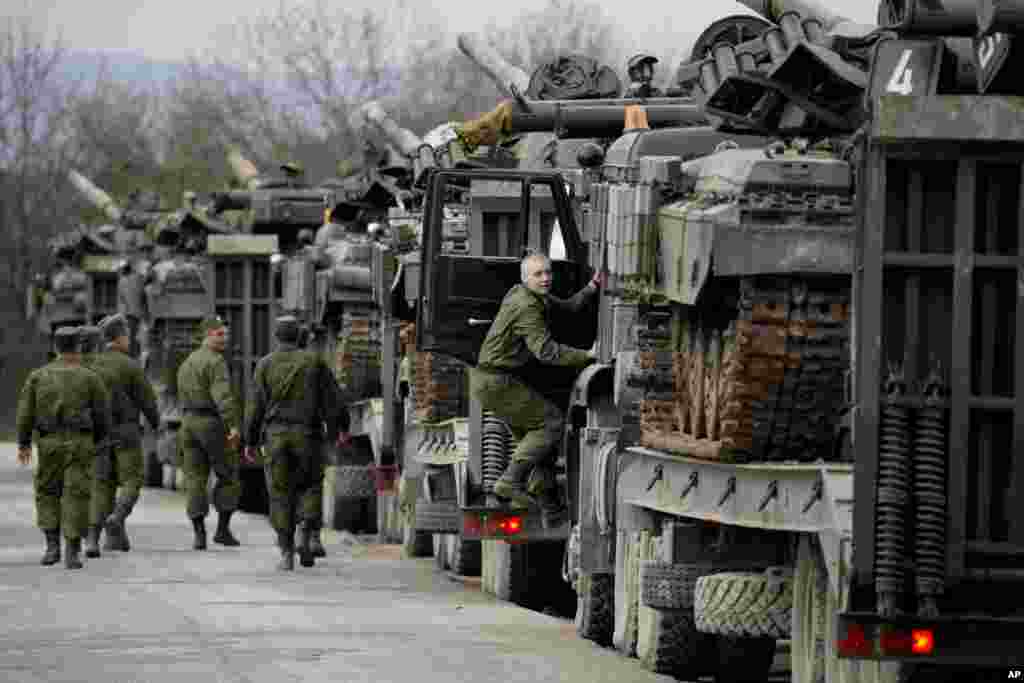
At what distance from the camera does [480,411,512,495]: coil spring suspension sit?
65.7ft

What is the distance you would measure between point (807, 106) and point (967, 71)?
6.06ft

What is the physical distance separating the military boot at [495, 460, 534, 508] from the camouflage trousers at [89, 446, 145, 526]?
21.1 ft

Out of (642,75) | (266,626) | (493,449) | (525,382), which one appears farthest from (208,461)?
(266,626)

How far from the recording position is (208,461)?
87.4ft

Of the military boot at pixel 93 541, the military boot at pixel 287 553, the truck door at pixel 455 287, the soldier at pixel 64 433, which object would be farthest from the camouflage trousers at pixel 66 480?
the truck door at pixel 455 287

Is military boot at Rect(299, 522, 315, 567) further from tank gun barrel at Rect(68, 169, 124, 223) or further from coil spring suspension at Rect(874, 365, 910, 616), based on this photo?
tank gun barrel at Rect(68, 169, 124, 223)

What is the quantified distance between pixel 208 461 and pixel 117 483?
160cm

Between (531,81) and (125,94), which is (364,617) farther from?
(125,94)

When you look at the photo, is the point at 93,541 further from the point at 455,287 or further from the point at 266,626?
the point at 266,626

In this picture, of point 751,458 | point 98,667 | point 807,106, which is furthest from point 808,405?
point 98,667

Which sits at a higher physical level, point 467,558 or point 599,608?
point 599,608

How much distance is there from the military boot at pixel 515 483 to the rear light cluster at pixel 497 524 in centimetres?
56

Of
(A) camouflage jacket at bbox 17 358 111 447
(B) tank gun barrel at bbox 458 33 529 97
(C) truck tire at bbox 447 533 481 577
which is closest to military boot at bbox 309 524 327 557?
(C) truck tire at bbox 447 533 481 577

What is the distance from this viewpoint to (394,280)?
971 inches
